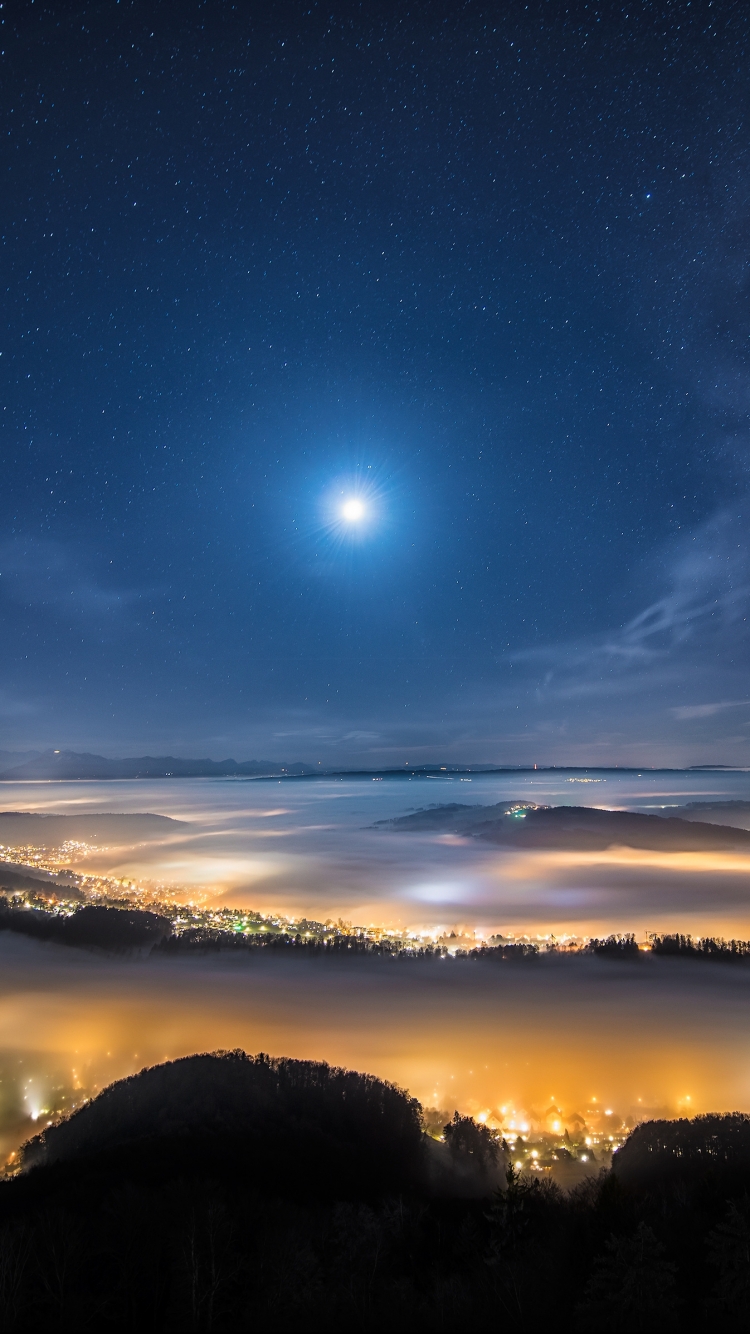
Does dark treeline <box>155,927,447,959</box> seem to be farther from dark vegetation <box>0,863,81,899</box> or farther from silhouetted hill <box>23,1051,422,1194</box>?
dark vegetation <box>0,863,81,899</box>

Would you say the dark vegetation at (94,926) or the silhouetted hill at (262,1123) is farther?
the dark vegetation at (94,926)

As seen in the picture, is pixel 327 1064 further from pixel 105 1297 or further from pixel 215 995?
pixel 105 1297

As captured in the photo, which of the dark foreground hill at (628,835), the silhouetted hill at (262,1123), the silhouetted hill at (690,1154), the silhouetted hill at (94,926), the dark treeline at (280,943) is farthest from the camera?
the dark foreground hill at (628,835)

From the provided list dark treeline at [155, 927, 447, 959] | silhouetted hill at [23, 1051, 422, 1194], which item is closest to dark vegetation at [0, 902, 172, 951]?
dark treeline at [155, 927, 447, 959]

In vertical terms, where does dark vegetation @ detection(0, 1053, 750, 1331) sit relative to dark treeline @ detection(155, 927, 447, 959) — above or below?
above

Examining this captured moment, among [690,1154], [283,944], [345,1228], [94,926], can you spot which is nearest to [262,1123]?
[345,1228]

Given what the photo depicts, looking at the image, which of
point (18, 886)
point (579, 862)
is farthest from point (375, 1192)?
point (579, 862)

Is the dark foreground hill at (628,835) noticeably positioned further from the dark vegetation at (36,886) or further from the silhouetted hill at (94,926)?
the dark vegetation at (36,886)

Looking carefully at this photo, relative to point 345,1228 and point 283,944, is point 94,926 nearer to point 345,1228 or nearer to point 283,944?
point 283,944

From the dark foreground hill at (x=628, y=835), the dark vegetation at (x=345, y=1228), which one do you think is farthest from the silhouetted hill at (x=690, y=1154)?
the dark foreground hill at (x=628, y=835)
